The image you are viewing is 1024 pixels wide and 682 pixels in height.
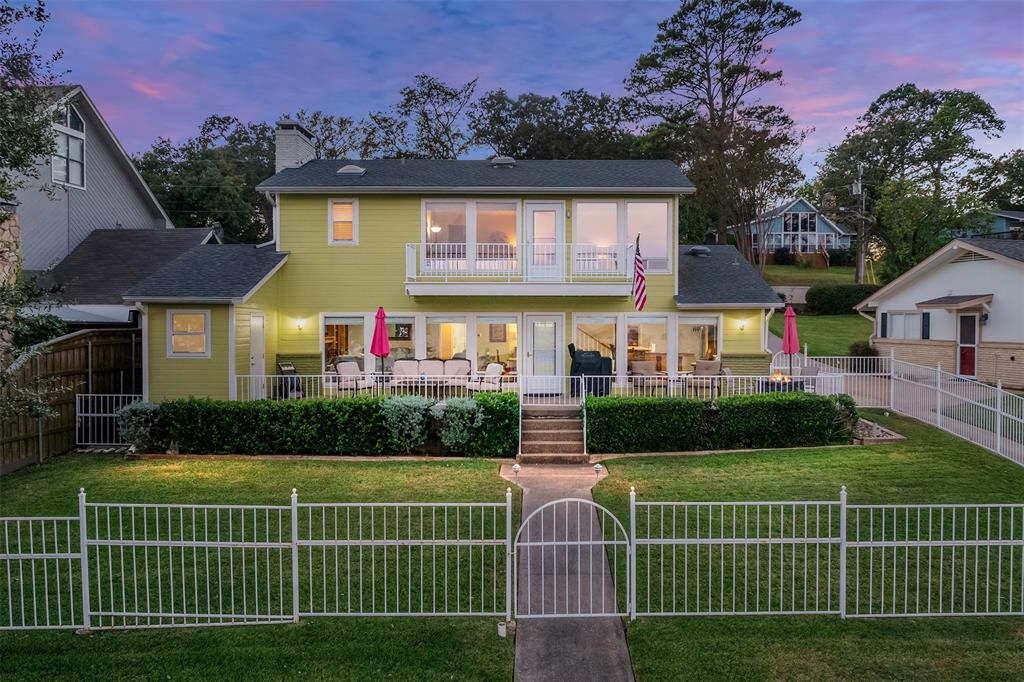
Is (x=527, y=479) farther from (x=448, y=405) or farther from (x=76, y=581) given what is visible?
(x=76, y=581)

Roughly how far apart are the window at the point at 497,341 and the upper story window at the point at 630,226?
10.8ft

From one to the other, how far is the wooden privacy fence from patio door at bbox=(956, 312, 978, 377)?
2718 cm

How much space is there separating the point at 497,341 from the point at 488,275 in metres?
2.03

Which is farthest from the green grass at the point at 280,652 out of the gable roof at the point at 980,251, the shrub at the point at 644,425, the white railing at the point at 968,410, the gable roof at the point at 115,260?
the gable roof at the point at 980,251

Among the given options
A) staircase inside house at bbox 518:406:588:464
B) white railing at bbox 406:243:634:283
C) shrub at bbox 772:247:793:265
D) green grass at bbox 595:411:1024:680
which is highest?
shrub at bbox 772:247:793:265

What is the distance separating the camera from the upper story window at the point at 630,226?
18.6 m

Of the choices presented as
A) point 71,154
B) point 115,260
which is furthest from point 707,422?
point 71,154

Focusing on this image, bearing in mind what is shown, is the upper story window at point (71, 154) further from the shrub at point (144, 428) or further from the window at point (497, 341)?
the window at point (497, 341)

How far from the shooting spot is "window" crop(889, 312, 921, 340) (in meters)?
25.3

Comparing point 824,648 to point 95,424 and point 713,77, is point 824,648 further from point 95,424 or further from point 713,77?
Result: point 713,77

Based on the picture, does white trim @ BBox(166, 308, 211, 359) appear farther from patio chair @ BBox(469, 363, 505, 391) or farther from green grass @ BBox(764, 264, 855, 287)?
green grass @ BBox(764, 264, 855, 287)

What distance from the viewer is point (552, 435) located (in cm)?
1448

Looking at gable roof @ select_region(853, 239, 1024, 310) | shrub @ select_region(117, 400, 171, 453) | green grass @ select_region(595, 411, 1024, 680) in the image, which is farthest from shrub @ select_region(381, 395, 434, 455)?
gable roof @ select_region(853, 239, 1024, 310)

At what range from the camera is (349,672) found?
18.3ft
